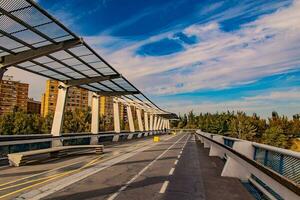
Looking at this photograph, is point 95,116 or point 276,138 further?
point 276,138

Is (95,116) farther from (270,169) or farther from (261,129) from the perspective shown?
(261,129)

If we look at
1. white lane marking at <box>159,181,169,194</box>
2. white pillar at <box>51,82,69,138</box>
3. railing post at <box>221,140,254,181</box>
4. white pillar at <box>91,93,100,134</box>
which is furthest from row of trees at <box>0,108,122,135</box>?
railing post at <box>221,140,254,181</box>

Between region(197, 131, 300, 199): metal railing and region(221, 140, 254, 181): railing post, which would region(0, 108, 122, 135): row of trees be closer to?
region(221, 140, 254, 181): railing post

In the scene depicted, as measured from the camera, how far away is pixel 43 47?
19641mm

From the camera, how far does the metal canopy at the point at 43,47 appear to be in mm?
14859

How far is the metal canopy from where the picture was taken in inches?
585

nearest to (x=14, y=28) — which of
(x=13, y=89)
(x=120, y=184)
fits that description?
(x=120, y=184)

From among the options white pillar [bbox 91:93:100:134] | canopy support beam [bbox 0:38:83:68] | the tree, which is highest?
canopy support beam [bbox 0:38:83:68]

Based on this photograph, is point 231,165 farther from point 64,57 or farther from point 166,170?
point 64,57

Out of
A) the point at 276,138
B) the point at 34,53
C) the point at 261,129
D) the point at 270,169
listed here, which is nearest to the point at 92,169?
the point at 34,53

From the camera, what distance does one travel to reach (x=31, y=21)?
1566 centimetres

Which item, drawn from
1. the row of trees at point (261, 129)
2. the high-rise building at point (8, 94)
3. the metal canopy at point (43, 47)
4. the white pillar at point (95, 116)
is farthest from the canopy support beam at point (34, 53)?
the high-rise building at point (8, 94)

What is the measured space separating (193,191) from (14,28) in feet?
40.0

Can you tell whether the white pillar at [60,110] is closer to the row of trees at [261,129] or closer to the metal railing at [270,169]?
the metal railing at [270,169]
